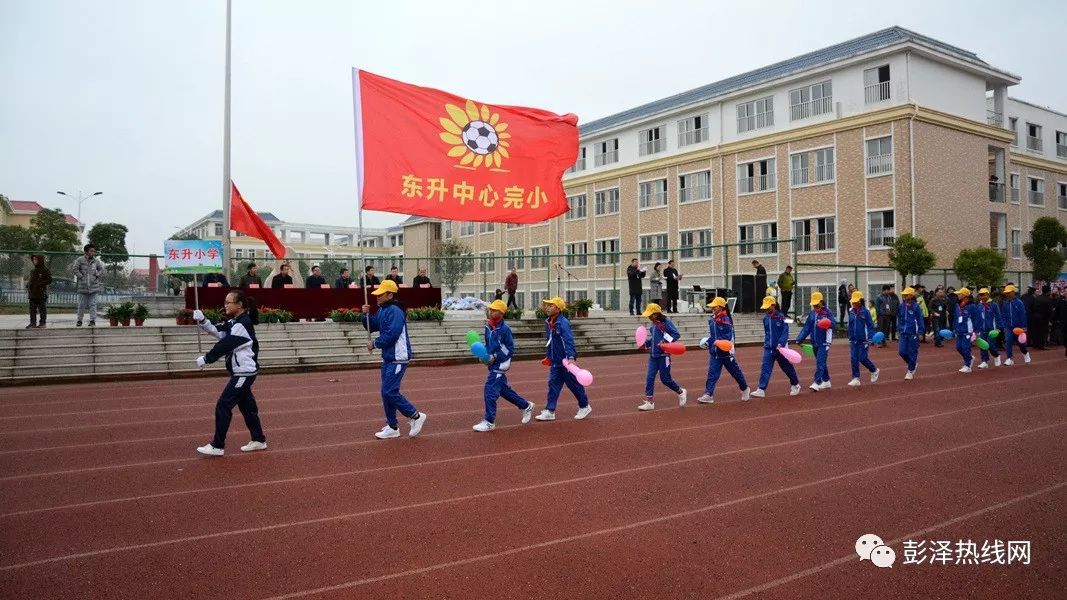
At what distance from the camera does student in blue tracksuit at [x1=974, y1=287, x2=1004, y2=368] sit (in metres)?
15.8

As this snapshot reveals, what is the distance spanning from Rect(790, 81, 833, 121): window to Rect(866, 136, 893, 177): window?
295 centimetres

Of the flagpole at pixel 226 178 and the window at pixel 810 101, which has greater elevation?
the window at pixel 810 101

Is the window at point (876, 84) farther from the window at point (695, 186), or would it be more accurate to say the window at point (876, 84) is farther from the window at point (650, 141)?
the window at point (650, 141)

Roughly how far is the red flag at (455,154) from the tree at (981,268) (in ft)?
64.5

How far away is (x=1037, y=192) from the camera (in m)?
39.3

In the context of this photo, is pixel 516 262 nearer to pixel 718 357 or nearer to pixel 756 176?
pixel 718 357

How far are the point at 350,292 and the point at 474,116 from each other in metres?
7.58

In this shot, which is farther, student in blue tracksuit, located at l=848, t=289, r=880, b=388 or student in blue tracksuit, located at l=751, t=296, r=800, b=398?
student in blue tracksuit, located at l=848, t=289, r=880, b=388

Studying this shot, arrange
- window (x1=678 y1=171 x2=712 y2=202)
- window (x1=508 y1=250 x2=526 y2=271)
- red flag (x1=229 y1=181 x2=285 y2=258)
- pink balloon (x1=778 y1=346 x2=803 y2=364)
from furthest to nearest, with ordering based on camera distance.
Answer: window (x1=678 y1=171 x2=712 y2=202) < window (x1=508 y1=250 x2=526 y2=271) < red flag (x1=229 y1=181 x2=285 y2=258) < pink balloon (x1=778 y1=346 x2=803 y2=364)

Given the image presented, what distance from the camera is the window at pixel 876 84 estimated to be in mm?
31719

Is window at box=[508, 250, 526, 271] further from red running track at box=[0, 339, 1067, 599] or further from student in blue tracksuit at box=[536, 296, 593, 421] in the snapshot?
student in blue tracksuit at box=[536, 296, 593, 421]

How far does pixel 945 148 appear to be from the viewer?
32.2m

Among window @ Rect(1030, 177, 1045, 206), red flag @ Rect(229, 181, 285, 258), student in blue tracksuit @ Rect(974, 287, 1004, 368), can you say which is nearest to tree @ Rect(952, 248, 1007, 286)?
student in blue tracksuit @ Rect(974, 287, 1004, 368)

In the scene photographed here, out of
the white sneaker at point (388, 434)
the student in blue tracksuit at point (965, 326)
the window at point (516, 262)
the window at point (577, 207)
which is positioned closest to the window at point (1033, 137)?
the window at point (577, 207)
